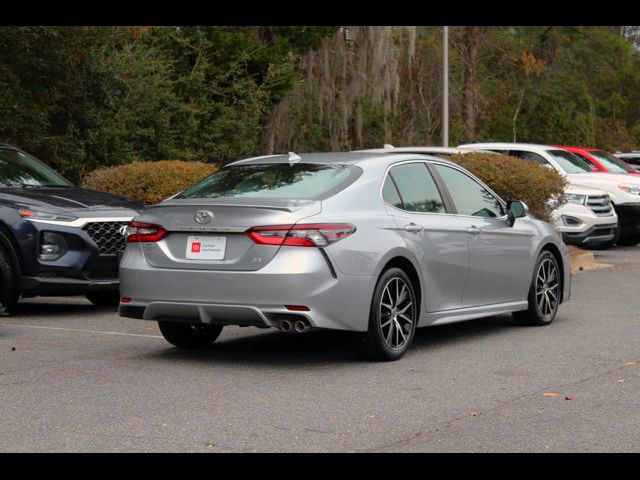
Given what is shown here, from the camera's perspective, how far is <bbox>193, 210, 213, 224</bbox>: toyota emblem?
8.48 meters

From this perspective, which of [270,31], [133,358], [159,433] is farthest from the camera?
[270,31]

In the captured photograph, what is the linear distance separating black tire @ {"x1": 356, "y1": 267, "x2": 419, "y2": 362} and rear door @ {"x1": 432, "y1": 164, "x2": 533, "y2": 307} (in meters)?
0.93

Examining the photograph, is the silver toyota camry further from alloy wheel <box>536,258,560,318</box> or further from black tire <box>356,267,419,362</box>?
alloy wheel <box>536,258,560,318</box>

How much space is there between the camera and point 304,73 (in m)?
29.9

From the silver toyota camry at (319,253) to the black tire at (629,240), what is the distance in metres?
11.9

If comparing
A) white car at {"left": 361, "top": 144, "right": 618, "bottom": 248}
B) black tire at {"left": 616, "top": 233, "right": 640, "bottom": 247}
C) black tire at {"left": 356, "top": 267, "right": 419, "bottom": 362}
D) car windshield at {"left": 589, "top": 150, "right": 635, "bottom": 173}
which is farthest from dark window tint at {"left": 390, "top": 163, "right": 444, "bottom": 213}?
car windshield at {"left": 589, "top": 150, "right": 635, "bottom": 173}

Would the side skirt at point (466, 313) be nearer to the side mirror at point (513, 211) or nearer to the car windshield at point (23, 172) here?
the side mirror at point (513, 211)

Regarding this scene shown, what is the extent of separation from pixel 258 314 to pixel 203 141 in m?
16.7

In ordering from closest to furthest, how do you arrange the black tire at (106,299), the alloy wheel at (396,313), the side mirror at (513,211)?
the alloy wheel at (396,313), the side mirror at (513,211), the black tire at (106,299)

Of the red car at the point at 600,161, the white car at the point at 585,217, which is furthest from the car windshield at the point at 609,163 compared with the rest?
the white car at the point at 585,217

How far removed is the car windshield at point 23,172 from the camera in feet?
40.9

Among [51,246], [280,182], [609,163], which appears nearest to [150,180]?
[51,246]

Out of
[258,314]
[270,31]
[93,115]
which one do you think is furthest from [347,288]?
[270,31]

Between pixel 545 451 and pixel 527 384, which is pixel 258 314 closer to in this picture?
pixel 527 384
